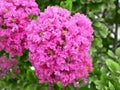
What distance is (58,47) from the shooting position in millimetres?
1813

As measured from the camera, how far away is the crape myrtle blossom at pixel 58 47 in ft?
5.95

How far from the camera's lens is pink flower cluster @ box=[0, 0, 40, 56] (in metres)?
1.99

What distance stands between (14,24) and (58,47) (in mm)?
322

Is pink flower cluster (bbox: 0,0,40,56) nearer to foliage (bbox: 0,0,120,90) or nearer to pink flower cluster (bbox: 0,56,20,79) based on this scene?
pink flower cluster (bbox: 0,56,20,79)

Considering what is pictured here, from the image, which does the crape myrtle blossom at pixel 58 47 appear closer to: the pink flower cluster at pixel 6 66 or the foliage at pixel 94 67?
the foliage at pixel 94 67

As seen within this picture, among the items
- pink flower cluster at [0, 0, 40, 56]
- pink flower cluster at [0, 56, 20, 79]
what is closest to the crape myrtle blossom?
pink flower cluster at [0, 0, 40, 56]

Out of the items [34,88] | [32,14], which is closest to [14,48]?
[32,14]

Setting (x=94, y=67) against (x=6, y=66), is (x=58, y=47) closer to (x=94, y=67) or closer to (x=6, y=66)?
(x=6, y=66)

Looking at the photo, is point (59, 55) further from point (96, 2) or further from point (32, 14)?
point (96, 2)

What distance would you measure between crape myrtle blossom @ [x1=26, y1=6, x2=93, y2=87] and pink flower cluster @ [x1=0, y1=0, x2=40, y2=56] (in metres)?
0.10

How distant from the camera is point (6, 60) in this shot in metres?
2.25

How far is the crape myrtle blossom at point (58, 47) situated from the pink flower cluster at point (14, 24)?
10cm

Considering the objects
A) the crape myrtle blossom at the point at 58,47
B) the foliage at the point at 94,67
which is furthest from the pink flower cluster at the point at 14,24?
the foliage at the point at 94,67

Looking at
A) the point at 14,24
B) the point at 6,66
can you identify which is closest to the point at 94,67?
the point at 6,66
